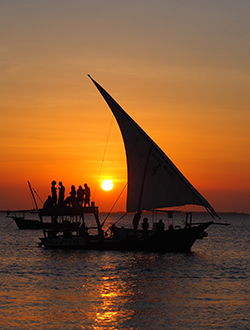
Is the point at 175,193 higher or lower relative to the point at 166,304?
higher

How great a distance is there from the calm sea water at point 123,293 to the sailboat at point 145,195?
1.17 metres

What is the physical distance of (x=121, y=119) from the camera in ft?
137

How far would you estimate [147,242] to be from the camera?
40.6 metres

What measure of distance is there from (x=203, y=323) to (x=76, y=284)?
1055 centimetres

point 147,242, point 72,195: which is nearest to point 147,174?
point 147,242

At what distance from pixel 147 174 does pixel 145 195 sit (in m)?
1.66

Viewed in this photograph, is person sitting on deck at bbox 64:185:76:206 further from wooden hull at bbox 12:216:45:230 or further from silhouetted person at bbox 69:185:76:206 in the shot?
wooden hull at bbox 12:216:45:230

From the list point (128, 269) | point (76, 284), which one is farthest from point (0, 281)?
point (128, 269)

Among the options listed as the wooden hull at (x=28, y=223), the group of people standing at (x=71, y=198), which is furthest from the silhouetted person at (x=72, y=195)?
the wooden hull at (x=28, y=223)

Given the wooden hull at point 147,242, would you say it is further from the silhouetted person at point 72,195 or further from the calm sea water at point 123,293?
the silhouetted person at point 72,195

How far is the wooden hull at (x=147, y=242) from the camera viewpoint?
40.6m

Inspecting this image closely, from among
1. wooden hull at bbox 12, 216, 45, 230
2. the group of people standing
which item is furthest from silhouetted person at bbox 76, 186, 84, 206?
wooden hull at bbox 12, 216, 45, 230

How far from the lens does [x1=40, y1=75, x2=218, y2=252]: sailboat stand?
40000 millimetres

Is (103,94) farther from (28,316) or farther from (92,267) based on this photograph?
(28,316)
